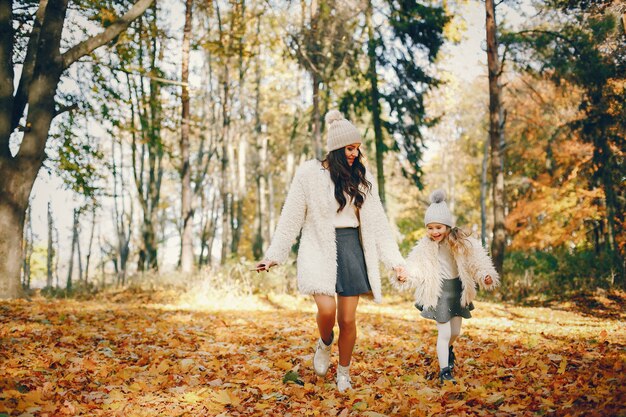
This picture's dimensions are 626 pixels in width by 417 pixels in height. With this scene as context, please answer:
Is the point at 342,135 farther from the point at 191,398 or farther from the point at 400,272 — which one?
the point at 191,398

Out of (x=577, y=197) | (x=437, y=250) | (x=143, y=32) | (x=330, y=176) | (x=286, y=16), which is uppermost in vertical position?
(x=286, y=16)

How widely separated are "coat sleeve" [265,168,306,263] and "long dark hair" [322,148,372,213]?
283mm

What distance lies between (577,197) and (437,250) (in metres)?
13.2

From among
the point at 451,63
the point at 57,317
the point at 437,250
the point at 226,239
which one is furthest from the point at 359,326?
the point at 451,63

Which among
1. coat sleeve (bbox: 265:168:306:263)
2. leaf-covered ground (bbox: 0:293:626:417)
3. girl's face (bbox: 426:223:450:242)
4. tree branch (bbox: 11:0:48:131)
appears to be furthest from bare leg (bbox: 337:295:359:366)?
tree branch (bbox: 11:0:48:131)

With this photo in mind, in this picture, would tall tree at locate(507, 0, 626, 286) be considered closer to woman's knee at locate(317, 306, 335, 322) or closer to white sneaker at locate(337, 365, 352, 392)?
white sneaker at locate(337, 365, 352, 392)

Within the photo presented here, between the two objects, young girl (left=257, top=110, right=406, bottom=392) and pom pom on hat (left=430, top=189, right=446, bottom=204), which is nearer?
young girl (left=257, top=110, right=406, bottom=392)

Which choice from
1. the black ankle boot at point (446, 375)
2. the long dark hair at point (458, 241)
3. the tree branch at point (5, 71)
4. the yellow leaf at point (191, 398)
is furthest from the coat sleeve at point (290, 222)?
the tree branch at point (5, 71)

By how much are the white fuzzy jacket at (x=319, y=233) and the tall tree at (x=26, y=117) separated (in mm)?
6516

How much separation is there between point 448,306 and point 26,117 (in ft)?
26.3

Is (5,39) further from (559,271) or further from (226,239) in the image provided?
(559,271)

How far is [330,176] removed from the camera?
12.9 feet

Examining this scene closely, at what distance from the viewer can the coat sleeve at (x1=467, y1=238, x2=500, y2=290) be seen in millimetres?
4355

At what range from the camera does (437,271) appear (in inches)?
175
